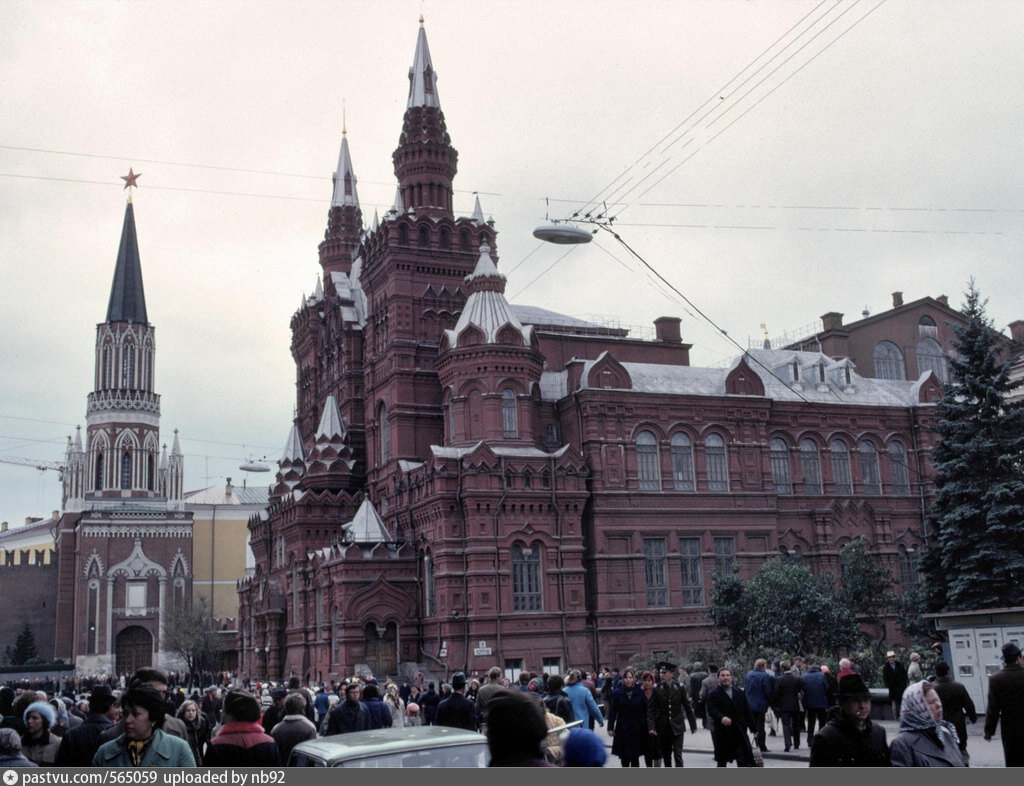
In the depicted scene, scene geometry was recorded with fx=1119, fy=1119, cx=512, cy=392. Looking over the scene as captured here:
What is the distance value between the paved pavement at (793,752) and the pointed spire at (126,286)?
3003 inches

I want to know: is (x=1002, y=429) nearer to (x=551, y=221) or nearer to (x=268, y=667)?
(x=551, y=221)

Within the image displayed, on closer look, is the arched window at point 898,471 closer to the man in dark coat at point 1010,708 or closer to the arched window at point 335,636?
the arched window at point 335,636

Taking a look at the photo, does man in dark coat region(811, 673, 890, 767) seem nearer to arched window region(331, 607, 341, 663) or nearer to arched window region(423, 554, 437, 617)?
arched window region(423, 554, 437, 617)

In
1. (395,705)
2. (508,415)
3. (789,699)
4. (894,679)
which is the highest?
(508,415)

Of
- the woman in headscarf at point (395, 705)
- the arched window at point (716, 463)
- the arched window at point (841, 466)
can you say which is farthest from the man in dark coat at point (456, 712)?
the arched window at point (841, 466)

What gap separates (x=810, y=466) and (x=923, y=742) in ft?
145

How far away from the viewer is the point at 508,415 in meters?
44.7

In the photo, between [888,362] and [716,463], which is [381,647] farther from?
[888,362]

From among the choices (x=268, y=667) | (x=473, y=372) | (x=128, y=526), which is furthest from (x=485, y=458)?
(x=128, y=526)

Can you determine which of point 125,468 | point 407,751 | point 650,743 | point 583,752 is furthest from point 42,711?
point 125,468

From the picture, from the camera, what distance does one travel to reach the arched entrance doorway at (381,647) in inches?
1706

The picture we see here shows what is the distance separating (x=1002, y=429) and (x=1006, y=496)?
88.5 inches

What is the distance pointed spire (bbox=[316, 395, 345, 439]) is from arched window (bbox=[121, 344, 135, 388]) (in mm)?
43264

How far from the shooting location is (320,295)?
61.8 m
